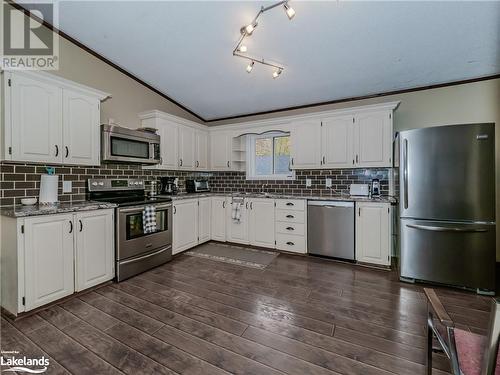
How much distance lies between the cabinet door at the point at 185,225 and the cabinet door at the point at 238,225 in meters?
0.58

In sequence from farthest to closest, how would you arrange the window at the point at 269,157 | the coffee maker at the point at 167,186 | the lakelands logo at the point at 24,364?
the window at the point at 269,157 < the coffee maker at the point at 167,186 < the lakelands logo at the point at 24,364

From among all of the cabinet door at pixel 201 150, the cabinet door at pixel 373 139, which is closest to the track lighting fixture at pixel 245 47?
the cabinet door at pixel 373 139

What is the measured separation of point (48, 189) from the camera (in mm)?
2531

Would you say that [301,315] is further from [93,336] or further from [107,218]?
[107,218]

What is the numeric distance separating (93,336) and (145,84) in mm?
3483

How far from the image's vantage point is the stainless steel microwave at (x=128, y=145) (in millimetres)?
3002

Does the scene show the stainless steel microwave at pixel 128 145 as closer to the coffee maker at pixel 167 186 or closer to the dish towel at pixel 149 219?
the coffee maker at pixel 167 186

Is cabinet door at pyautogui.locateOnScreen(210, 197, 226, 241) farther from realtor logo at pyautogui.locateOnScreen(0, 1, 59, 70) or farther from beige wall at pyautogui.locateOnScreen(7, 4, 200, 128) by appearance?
realtor logo at pyautogui.locateOnScreen(0, 1, 59, 70)

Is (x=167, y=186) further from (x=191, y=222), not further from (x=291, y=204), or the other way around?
(x=291, y=204)

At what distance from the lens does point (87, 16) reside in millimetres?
2584

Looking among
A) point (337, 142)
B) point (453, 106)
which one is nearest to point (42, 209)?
point (337, 142)

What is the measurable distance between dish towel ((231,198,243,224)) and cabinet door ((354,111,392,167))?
6.44 ft

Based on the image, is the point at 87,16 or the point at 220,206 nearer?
the point at 87,16

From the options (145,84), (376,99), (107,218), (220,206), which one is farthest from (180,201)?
(376,99)
